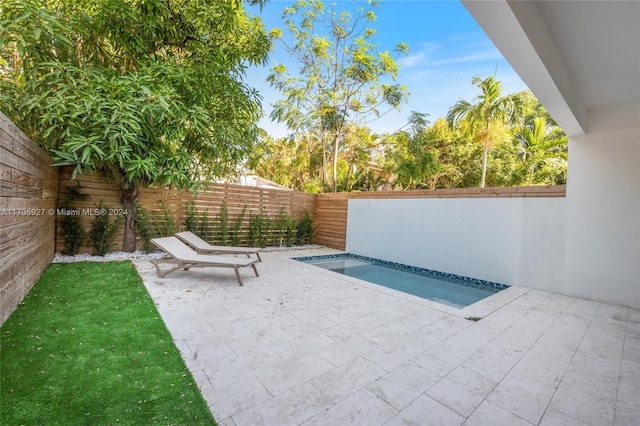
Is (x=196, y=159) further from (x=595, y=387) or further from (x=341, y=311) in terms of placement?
(x=595, y=387)

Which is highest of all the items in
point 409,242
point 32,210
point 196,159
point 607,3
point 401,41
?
point 401,41

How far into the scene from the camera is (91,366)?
8.34ft

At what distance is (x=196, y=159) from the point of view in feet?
25.4

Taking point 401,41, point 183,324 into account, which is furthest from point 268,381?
point 401,41

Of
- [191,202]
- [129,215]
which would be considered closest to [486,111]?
[191,202]

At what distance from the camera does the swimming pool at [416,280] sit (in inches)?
240

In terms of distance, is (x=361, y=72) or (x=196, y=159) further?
(x=361, y=72)

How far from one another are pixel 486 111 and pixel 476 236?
40.4 ft

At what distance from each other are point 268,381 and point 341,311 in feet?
6.55

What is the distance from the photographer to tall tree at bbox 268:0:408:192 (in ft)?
41.2

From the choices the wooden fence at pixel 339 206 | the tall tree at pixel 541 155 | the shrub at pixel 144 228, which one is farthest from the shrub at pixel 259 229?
the tall tree at pixel 541 155

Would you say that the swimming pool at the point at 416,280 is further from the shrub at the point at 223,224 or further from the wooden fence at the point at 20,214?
the wooden fence at the point at 20,214

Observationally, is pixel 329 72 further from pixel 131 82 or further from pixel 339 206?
pixel 131 82

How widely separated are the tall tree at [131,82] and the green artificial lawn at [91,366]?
2.67m
